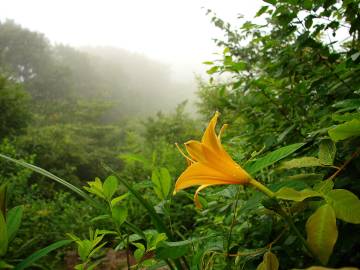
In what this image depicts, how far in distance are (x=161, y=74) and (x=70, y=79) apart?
14807mm

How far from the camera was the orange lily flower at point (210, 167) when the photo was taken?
0.36m

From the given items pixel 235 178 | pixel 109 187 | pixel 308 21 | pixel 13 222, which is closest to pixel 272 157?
pixel 235 178

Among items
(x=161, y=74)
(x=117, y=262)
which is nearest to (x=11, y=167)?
(x=117, y=262)

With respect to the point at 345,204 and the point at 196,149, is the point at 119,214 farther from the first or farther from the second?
the point at 345,204

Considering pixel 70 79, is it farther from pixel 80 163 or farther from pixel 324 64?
pixel 324 64

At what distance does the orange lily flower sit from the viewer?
14.3 inches

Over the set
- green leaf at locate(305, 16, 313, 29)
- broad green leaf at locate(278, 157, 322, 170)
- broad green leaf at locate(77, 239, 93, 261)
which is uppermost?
green leaf at locate(305, 16, 313, 29)

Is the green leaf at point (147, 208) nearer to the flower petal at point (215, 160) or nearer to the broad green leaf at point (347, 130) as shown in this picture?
the flower petal at point (215, 160)

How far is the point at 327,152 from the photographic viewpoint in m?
0.42

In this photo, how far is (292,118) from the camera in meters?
1.03

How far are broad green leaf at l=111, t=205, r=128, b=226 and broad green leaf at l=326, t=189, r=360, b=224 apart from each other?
0.32 m

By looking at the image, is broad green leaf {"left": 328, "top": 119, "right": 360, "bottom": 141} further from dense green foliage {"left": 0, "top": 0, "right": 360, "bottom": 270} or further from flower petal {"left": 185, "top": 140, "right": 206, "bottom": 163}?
flower petal {"left": 185, "top": 140, "right": 206, "bottom": 163}

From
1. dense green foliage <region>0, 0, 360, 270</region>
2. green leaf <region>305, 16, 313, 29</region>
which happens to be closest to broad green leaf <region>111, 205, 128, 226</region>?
dense green foliage <region>0, 0, 360, 270</region>

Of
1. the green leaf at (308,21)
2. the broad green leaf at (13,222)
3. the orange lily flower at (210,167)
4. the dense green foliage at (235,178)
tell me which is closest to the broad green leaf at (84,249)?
the dense green foliage at (235,178)
